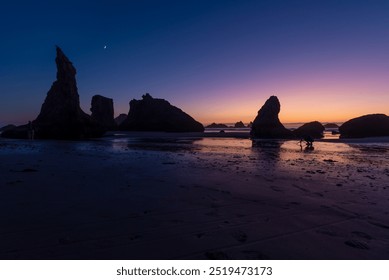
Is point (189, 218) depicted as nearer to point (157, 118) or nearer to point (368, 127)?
point (368, 127)

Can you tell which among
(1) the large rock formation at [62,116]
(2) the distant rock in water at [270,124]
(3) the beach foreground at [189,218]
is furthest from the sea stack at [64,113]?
(3) the beach foreground at [189,218]

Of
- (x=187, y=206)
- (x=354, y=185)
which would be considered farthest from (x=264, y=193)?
(x=354, y=185)

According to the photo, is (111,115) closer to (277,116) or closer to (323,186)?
(277,116)

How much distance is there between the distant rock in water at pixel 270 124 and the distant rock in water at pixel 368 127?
11.4m

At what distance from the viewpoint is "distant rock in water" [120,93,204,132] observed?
88.7 m

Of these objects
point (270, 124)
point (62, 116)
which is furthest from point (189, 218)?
point (270, 124)

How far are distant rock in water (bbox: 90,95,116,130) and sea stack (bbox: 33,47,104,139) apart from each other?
4847cm

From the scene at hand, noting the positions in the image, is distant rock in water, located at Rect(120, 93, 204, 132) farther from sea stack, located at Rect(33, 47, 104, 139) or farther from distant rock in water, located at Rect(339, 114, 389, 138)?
distant rock in water, located at Rect(339, 114, 389, 138)

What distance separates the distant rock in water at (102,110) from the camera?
98.6 meters

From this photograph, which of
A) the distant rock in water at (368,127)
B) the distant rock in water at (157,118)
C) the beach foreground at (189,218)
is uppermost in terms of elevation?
the distant rock in water at (157,118)

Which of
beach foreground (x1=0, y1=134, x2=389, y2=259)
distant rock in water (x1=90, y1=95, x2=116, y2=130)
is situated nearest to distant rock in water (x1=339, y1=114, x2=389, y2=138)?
beach foreground (x1=0, y1=134, x2=389, y2=259)

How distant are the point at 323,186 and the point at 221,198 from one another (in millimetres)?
3459

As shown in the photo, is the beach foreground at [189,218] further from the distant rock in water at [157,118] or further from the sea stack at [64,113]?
the distant rock in water at [157,118]

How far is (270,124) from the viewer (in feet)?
185
